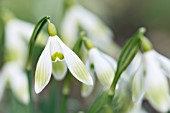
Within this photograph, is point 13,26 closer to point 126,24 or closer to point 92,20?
point 92,20

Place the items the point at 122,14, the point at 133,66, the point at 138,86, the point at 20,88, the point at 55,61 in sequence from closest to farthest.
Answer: the point at 55,61 → the point at 138,86 → the point at 133,66 → the point at 20,88 → the point at 122,14

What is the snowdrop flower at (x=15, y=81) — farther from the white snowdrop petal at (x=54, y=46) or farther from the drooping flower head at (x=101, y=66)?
the white snowdrop petal at (x=54, y=46)

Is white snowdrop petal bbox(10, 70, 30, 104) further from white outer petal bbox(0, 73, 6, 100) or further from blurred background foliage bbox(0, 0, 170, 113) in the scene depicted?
blurred background foliage bbox(0, 0, 170, 113)

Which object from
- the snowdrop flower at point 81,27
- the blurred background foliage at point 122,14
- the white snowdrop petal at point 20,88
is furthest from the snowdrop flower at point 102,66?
the blurred background foliage at point 122,14

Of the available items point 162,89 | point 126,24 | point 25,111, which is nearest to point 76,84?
point 126,24

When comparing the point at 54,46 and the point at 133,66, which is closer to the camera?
the point at 54,46

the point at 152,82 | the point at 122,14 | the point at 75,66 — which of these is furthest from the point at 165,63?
the point at 122,14

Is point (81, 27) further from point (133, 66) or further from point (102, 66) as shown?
point (102, 66)
